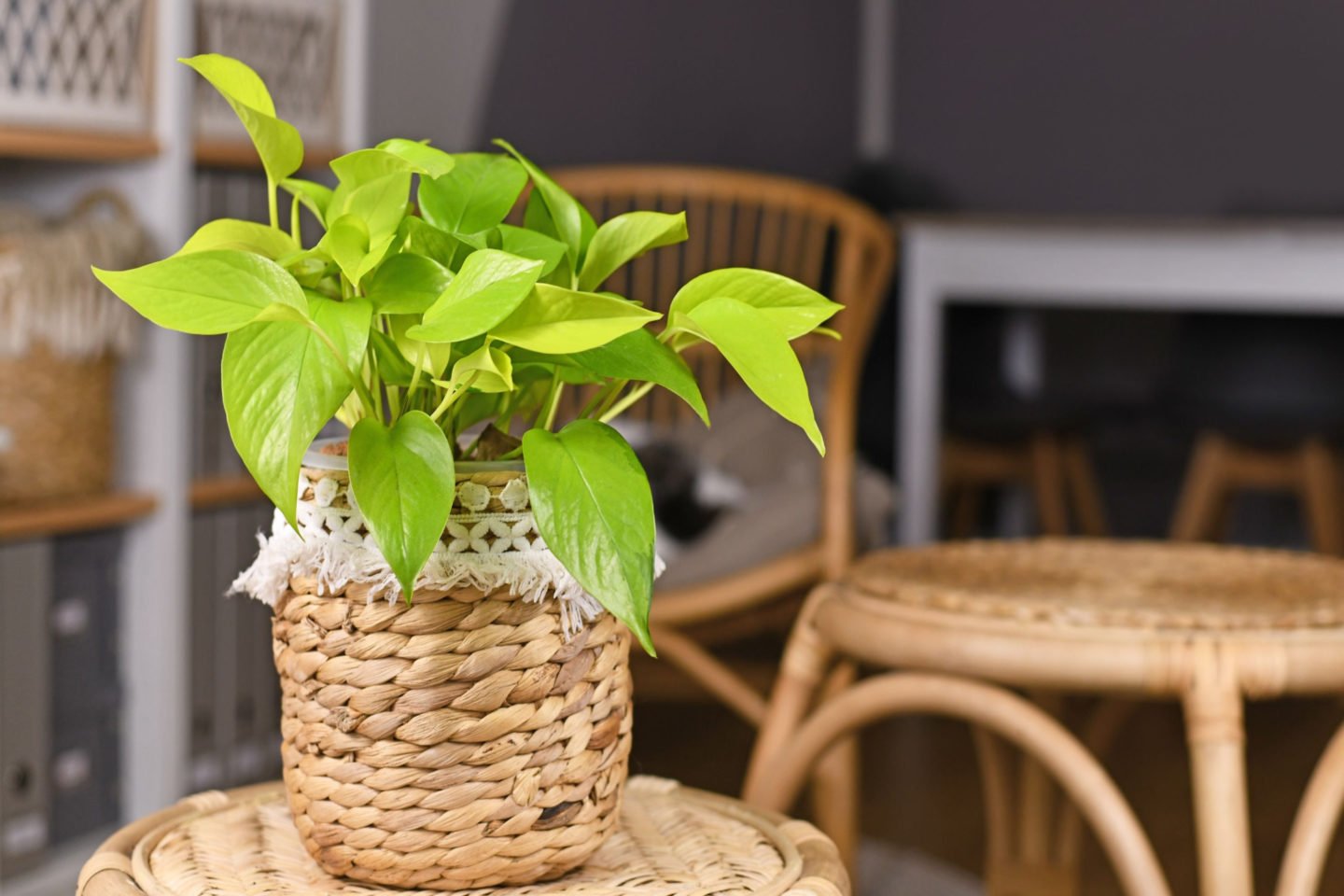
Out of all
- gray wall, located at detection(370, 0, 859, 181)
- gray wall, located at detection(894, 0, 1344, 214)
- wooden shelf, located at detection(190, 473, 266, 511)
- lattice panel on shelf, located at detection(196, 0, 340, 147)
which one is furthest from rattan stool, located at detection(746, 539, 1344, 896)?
gray wall, located at detection(894, 0, 1344, 214)

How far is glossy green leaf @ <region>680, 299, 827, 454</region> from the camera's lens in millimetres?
599

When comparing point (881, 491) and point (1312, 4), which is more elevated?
point (1312, 4)

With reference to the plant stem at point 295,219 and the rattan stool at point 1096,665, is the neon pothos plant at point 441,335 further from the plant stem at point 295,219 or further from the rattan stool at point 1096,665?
the rattan stool at point 1096,665

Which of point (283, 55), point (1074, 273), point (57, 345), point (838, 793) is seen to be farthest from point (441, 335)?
point (1074, 273)

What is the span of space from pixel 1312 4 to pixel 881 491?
6.60 feet

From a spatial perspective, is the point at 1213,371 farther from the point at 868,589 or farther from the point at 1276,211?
the point at 868,589

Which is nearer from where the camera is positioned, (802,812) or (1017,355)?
(802,812)

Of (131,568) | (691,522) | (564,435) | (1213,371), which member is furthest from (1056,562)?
(1213,371)

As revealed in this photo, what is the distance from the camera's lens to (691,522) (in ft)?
6.39

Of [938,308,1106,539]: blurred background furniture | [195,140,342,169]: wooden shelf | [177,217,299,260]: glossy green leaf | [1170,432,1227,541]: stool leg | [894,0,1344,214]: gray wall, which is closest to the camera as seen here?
[177,217,299,260]: glossy green leaf

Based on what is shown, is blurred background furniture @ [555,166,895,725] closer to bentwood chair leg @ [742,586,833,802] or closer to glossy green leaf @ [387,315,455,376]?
bentwood chair leg @ [742,586,833,802]

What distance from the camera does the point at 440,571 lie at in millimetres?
620

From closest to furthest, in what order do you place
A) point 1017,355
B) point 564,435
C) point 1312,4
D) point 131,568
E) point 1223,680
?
point 564,435
point 1223,680
point 131,568
point 1312,4
point 1017,355

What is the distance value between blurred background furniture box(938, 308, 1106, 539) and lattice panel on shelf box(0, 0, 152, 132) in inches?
83.8
